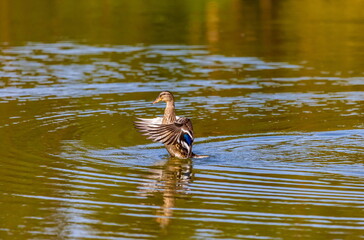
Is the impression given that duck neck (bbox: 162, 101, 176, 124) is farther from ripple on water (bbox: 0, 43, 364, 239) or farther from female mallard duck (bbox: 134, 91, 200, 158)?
ripple on water (bbox: 0, 43, 364, 239)

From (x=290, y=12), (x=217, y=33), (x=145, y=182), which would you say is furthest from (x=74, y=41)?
(x=145, y=182)

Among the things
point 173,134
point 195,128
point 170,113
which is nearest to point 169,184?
point 173,134

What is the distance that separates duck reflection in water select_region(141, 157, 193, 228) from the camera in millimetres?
10500

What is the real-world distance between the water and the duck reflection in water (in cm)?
3

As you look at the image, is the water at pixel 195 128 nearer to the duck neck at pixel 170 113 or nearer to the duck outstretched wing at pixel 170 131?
the duck outstretched wing at pixel 170 131

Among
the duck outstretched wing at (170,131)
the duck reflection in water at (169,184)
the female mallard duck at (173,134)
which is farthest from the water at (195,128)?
the duck outstretched wing at (170,131)

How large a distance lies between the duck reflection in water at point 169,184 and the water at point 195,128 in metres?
0.03

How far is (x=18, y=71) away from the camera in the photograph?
2295 centimetres

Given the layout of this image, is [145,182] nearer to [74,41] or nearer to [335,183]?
[335,183]

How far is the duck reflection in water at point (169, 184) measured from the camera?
34.4 ft

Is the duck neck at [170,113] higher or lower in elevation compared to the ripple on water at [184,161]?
higher

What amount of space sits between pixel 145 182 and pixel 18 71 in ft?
38.0

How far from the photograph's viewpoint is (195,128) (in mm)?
15930

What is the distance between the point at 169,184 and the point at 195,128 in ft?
12.9
